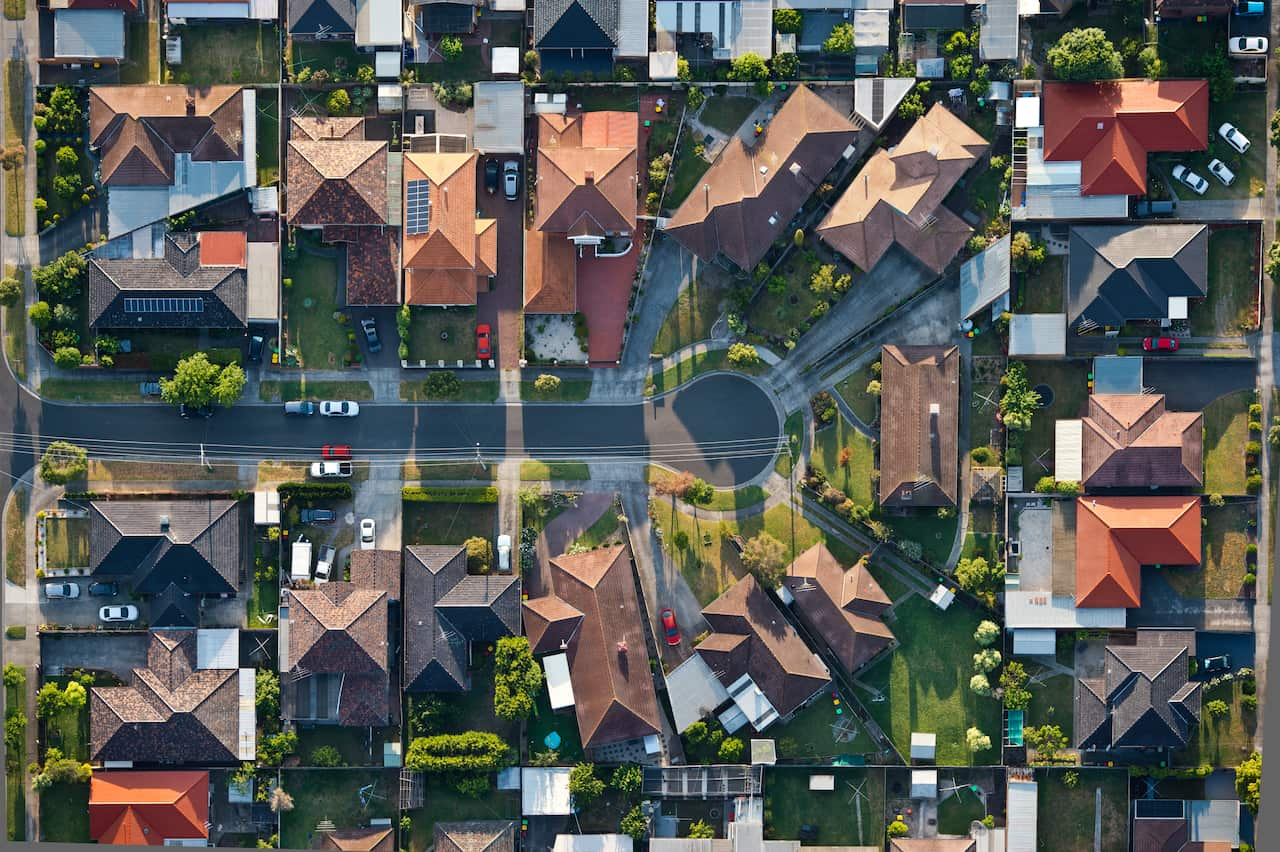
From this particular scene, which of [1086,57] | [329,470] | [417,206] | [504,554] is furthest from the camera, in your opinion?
[329,470]

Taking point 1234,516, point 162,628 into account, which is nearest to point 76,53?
point 162,628

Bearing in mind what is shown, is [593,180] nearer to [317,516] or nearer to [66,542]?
[317,516]

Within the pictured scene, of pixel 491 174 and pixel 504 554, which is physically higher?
pixel 491 174

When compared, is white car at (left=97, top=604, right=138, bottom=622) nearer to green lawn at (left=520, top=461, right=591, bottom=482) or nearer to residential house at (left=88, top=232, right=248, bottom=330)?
residential house at (left=88, top=232, right=248, bottom=330)

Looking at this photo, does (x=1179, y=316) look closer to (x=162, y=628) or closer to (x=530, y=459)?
(x=530, y=459)

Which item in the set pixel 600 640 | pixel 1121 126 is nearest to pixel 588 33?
pixel 1121 126

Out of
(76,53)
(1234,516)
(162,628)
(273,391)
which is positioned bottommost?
(162,628)

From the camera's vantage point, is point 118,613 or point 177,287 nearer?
point 177,287
